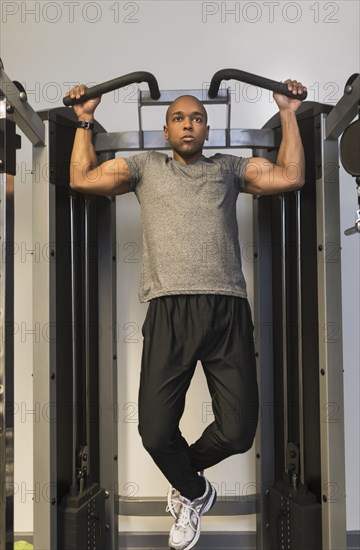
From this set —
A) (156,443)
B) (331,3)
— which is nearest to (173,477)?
(156,443)

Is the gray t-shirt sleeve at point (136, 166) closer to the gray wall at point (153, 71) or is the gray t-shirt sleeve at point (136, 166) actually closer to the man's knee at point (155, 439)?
the gray wall at point (153, 71)

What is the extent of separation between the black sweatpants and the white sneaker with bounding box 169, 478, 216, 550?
0.38ft

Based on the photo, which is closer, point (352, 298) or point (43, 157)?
point (43, 157)

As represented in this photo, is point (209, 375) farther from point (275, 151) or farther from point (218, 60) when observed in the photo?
point (218, 60)

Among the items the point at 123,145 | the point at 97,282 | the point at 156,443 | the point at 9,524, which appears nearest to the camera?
the point at 9,524

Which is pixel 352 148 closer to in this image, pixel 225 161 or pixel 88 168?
pixel 225 161

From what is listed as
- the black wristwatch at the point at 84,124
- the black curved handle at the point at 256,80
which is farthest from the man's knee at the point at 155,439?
the black curved handle at the point at 256,80

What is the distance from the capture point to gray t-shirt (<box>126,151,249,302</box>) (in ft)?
6.26

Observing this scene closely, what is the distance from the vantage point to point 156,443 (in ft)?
6.17

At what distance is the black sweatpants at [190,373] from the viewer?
1896mm

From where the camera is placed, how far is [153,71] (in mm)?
2549

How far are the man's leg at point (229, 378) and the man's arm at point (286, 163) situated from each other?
464 millimetres

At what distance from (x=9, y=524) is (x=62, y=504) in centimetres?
40

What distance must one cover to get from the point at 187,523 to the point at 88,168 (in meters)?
1.41
